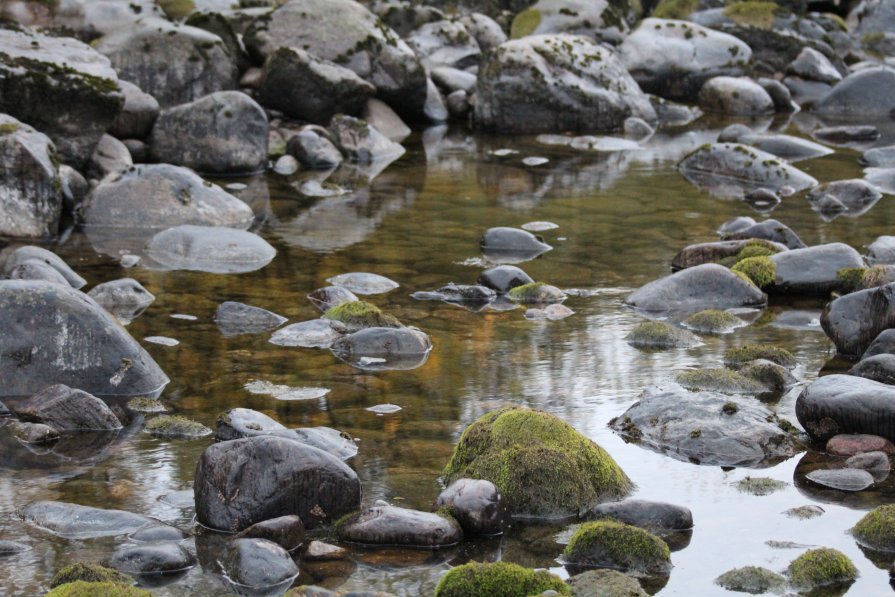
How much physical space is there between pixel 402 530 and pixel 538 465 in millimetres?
845

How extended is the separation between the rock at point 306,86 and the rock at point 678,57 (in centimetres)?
762

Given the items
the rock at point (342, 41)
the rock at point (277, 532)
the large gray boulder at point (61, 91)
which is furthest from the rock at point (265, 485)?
the rock at point (342, 41)

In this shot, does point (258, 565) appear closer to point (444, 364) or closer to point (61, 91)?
point (444, 364)

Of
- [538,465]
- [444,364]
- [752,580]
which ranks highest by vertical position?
[538,465]

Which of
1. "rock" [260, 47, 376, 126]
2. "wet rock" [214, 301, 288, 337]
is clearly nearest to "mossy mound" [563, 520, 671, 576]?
"wet rock" [214, 301, 288, 337]

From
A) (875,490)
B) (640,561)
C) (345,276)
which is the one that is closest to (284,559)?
(640,561)

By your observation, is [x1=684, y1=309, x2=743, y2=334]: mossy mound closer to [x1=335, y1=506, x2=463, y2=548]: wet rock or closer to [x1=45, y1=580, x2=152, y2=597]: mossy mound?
[x1=335, y1=506, x2=463, y2=548]: wet rock

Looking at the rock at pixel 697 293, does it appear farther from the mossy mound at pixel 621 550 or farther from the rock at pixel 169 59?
the rock at pixel 169 59

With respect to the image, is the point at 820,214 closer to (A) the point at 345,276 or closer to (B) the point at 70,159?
(A) the point at 345,276

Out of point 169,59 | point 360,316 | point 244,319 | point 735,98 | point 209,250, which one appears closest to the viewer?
point 360,316

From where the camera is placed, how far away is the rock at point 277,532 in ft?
18.0

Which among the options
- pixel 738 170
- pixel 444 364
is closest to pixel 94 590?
pixel 444 364

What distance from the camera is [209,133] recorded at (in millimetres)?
15438

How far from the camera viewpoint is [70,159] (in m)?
13.9
